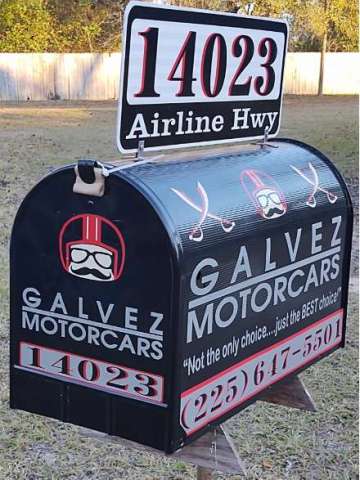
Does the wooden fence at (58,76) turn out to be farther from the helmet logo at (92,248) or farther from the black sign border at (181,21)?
the helmet logo at (92,248)

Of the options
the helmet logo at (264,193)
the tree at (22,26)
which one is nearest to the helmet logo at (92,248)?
the helmet logo at (264,193)

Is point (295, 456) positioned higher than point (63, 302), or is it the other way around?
point (63, 302)

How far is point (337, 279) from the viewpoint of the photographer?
8.07 feet

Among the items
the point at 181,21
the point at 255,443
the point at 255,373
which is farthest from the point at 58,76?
the point at 255,373

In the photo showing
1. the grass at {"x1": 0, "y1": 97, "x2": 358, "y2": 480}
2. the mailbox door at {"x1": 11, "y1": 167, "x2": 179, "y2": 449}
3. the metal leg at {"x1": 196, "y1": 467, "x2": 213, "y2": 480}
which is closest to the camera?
the mailbox door at {"x1": 11, "y1": 167, "x2": 179, "y2": 449}

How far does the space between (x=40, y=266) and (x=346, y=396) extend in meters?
2.69

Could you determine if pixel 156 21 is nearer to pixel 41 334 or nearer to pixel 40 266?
pixel 40 266

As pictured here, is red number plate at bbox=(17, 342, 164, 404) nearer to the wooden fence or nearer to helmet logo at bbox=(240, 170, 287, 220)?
helmet logo at bbox=(240, 170, 287, 220)

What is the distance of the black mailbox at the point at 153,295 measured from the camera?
1.75m

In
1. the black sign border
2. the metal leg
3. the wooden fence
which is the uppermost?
the black sign border

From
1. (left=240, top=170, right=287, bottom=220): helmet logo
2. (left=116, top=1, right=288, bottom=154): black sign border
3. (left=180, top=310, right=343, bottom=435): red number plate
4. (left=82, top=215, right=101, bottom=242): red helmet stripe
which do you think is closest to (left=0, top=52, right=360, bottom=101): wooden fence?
(left=116, top=1, right=288, bottom=154): black sign border

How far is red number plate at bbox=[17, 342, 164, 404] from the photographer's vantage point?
180 cm

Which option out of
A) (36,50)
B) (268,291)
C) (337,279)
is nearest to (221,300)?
(268,291)

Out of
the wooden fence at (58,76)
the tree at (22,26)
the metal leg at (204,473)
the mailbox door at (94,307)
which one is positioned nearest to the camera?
the mailbox door at (94,307)
